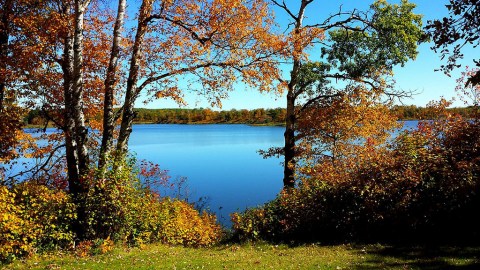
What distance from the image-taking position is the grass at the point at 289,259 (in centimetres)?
916

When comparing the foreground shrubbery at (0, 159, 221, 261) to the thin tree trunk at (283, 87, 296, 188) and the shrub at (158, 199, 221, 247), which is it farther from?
the thin tree trunk at (283, 87, 296, 188)

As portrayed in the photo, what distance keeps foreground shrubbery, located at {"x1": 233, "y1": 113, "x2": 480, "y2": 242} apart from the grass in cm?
136

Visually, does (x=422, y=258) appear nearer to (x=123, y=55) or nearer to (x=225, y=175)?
(x=123, y=55)

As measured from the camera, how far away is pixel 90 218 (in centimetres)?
1237

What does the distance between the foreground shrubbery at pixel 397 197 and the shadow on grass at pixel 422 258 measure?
130 centimetres

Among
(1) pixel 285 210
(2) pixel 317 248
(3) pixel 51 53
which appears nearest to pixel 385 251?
(2) pixel 317 248

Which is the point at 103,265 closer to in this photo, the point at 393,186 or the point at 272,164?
the point at 393,186

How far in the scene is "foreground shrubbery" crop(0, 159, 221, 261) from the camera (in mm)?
10766

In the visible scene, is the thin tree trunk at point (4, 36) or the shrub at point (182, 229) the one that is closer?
the thin tree trunk at point (4, 36)

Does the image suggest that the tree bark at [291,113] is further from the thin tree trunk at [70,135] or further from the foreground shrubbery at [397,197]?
the thin tree trunk at [70,135]

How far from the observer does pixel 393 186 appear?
1242cm

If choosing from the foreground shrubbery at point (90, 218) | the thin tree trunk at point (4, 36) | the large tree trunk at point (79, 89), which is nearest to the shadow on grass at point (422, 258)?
the foreground shrubbery at point (90, 218)

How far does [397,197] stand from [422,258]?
126 inches

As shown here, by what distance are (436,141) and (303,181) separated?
17.3 feet
